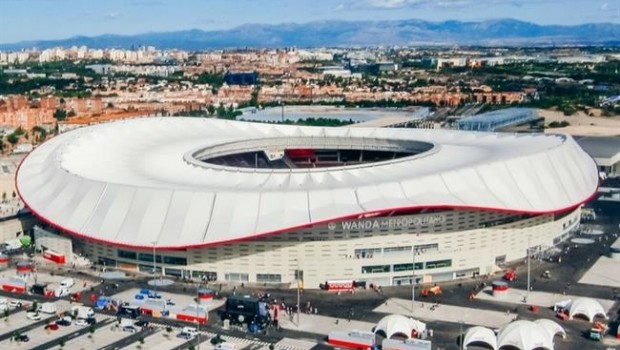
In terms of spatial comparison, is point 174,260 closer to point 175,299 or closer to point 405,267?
point 175,299

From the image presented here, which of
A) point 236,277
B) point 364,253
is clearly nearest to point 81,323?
point 236,277

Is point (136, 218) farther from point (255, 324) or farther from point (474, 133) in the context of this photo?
point (474, 133)

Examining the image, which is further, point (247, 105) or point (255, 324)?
Answer: point (247, 105)

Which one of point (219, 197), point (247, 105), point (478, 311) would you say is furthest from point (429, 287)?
point (247, 105)

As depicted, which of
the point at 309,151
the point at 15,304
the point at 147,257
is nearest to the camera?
the point at 15,304

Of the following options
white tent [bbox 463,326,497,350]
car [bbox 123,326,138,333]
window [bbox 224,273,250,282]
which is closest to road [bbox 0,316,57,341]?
car [bbox 123,326,138,333]

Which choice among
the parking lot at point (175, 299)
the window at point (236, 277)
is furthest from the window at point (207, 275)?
the parking lot at point (175, 299)
